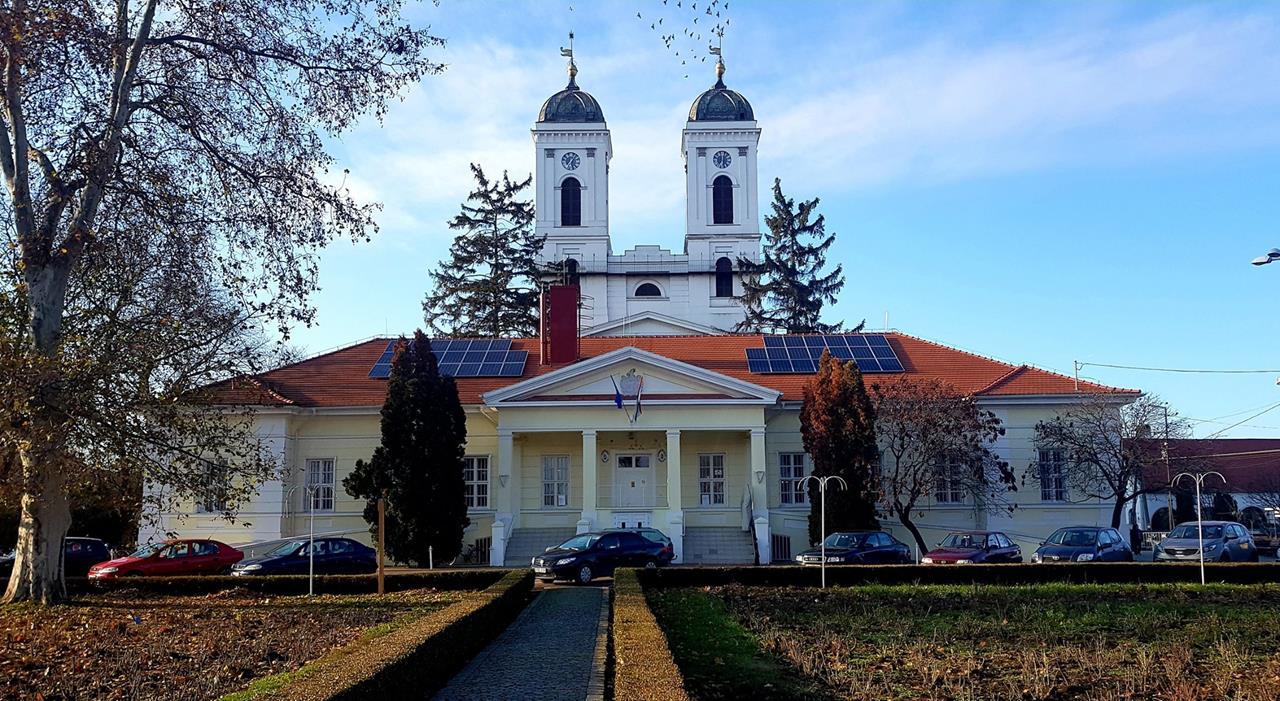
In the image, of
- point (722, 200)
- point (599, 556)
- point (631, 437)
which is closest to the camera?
point (599, 556)

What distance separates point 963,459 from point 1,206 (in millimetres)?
25227

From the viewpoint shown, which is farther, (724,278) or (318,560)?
(724,278)

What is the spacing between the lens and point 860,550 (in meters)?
27.6

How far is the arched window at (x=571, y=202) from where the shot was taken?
223ft

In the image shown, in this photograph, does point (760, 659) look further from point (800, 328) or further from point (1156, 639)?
point (800, 328)

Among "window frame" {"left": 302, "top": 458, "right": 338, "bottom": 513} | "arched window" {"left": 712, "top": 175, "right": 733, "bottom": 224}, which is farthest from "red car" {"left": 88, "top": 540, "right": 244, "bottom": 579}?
"arched window" {"left": 712, "top": 175, "right": 733, "bottom": 224}

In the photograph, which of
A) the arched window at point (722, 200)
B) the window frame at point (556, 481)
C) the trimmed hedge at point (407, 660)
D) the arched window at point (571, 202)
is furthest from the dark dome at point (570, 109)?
the trimmed hedge at point (407, 660)

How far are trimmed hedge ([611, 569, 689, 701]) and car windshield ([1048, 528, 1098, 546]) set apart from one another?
16.9 meters

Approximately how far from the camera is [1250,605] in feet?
60.6

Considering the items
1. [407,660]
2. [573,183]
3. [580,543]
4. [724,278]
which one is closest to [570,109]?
[573,183]

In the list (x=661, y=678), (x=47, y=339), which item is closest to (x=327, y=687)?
(x=661, y=678)

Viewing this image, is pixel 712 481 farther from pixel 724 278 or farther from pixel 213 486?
pixel 724 278

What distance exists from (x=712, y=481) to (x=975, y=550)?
9966 mm

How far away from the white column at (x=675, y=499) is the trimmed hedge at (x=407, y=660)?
15.7 m
